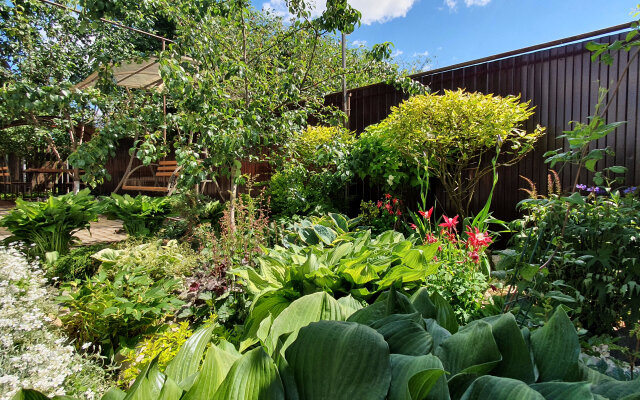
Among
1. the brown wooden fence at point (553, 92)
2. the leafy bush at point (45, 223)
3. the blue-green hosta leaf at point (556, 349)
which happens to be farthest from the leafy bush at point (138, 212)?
the blue-green hosta leaf at point (556, 349)

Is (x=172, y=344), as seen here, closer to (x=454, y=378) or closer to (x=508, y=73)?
(x=454, y=378)

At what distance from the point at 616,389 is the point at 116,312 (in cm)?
204

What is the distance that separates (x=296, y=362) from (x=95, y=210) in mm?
4019

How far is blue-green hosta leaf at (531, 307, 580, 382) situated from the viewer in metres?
0.71

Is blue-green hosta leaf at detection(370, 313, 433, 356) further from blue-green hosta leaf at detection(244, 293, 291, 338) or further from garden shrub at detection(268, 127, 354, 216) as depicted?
garden shrub at detection(268, 127, 354, 216)

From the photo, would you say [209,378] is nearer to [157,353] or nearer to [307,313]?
[307,313]

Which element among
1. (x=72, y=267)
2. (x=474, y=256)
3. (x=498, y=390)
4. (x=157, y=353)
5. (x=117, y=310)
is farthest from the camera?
(x=72, y=267)

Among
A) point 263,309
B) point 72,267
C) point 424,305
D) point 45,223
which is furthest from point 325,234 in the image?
point 45,223

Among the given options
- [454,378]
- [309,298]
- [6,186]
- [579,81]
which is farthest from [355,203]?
[6,186]

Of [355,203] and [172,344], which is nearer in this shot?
[172,344]

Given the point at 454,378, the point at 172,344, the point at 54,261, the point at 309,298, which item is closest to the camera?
the point at 454,378

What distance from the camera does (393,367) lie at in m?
0.65

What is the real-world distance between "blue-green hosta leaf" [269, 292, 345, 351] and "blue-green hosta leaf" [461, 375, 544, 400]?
426mm

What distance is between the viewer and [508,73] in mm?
3939
